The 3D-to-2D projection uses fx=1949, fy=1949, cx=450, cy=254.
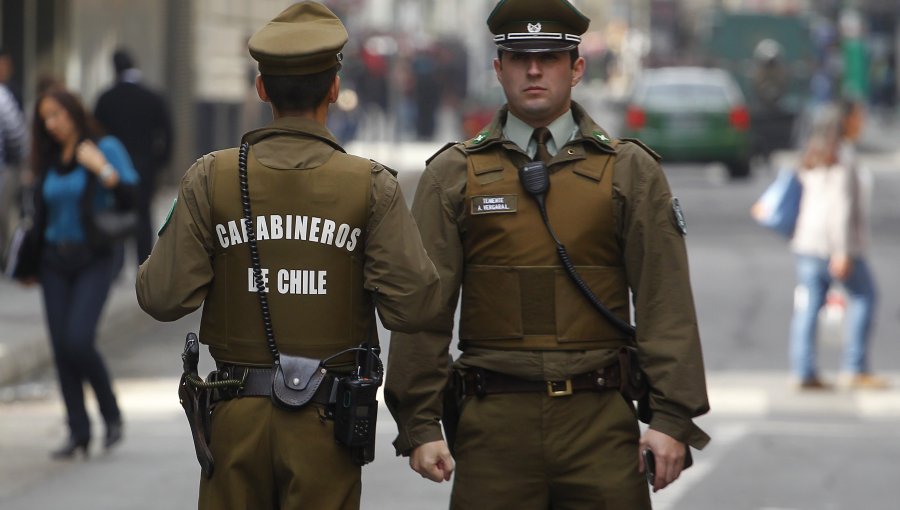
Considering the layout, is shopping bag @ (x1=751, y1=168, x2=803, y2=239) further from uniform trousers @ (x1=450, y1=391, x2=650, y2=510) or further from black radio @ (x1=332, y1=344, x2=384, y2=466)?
black radio @ (x1=332, y1=344, x2=384, y2=466)

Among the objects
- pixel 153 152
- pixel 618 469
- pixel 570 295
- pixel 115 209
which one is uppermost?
pixel 570 295

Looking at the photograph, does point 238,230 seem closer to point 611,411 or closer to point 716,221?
point 611,411

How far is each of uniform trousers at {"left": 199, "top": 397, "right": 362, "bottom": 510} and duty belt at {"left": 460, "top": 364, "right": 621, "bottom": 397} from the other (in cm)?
51

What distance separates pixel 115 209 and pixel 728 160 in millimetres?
20523

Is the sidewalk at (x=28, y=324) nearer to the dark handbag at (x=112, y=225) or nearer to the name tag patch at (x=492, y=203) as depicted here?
the dark handbag at (x=112, y=225)

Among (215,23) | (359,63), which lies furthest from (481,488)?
(359,63)

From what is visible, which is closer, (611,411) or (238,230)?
(238,230)

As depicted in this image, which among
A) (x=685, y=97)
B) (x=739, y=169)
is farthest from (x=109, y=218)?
(x=739, y=169)

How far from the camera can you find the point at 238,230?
440 centimetres

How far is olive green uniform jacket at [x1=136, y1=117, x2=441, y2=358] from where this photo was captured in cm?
438

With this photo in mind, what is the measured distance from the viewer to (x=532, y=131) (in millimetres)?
4863

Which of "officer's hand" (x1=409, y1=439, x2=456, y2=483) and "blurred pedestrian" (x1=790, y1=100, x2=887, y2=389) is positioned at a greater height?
"officer's hand" (x1=409, y1=439, x2=456, y2=483)

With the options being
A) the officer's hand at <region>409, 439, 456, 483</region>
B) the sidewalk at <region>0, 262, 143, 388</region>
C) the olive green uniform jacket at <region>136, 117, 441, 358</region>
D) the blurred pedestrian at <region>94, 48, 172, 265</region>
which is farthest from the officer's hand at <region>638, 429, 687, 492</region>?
the blurred pedestrian at <region>94, 48, 172, 265</region>

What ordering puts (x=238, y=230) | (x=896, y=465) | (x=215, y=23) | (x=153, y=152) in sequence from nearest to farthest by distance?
1. (x=238, y=230)
2. (x=896, y=465)
3. (x=153, y=152)
4. (x=215, y=23)
